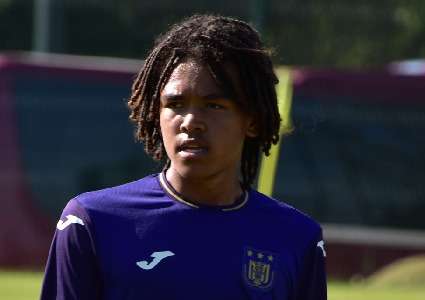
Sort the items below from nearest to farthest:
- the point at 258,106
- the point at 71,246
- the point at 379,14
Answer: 1. the point at 71,246
2. the point at 258,106
3. the point at 379,14

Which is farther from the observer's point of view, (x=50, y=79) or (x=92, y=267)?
(x=50, y=79)

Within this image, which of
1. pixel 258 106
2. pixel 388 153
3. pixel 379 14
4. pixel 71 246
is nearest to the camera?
pixel 71 246

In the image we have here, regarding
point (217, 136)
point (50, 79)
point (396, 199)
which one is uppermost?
point (217, 136)

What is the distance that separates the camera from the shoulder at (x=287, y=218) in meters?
3.85

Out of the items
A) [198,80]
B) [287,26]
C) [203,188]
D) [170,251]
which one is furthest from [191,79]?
[287,26]

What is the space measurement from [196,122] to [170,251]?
317 mm

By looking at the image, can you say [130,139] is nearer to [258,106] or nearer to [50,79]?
[50,79]

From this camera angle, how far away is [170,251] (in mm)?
3645

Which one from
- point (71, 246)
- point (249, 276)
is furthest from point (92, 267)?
point (249, 276)

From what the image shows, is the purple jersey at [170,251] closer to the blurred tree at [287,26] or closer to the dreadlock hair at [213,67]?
the dreadlock hair at [213,67]

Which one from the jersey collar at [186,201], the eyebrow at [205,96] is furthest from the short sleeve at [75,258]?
the eyebrow at [205,96]

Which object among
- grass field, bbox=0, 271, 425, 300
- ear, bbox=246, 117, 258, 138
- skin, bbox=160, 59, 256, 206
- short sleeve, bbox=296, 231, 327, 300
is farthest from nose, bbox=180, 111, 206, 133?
grass field, bbox=0, 271, 425, 300

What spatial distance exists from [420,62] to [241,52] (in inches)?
647

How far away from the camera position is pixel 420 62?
20.0 m
